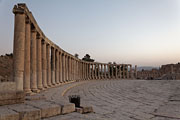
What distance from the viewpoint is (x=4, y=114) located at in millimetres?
4266

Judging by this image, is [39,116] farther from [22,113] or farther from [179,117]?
[179,117]

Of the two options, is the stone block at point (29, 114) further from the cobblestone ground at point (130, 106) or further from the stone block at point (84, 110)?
the stone block at point (84, 110)

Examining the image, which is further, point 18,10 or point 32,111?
point 18,10

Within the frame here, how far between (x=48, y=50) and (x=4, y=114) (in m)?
14.9

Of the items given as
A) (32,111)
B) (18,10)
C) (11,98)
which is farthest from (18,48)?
(32,111)

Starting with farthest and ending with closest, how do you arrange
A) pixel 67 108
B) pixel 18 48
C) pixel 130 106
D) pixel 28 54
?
pixel 28 54, pixel 18 48, pixel 130 106, pixel 67 108

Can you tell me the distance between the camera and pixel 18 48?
10266 millimetres

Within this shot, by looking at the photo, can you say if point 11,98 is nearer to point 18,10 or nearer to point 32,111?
point 32,111

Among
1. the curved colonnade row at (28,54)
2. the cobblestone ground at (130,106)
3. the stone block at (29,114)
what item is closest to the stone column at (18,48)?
the curved colonnade row at (28,54)

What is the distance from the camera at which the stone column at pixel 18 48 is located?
10.1 meters

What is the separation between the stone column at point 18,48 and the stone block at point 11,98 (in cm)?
435

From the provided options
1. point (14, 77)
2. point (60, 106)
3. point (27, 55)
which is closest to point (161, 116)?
point (60, 106)

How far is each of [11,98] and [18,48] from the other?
17.1 feet

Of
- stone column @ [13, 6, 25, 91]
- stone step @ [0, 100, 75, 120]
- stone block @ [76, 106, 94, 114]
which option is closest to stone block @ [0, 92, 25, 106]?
stone step @ [0, 100, 75, 120]
